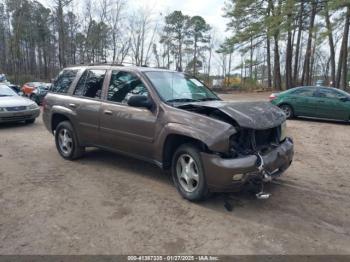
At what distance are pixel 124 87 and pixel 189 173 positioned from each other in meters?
1.88

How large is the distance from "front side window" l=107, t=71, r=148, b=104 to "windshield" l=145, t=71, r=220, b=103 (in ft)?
0.68

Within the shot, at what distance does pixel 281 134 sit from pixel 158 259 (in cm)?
265

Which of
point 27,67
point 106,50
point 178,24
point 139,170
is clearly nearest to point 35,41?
point 27,67

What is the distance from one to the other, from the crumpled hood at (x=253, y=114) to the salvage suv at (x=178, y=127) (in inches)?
0.5

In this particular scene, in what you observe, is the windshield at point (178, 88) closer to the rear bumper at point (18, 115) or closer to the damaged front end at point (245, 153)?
the damaged front end at point (245, 153)

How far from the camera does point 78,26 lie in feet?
155

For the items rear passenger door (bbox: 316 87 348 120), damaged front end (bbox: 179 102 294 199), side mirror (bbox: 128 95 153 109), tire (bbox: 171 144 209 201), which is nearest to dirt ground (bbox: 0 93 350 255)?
tire (bbox: 171 144 209 201)

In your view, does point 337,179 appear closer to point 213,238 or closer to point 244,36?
point 213,238

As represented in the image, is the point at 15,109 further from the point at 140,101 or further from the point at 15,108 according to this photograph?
the point at 140,101

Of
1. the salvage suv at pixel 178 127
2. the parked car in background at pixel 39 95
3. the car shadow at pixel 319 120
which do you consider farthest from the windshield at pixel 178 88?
the parked car in background at pixel 39 95

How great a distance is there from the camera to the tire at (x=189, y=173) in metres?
4.33

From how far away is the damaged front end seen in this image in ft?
13.4

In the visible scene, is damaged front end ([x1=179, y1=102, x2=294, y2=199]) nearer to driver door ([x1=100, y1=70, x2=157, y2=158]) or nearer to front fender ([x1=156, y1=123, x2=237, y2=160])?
front fender ([x1=156, y1=123, x2=237, y2=160])

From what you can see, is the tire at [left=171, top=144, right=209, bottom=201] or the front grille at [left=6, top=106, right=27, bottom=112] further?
the front grille at [left=6, top=106, right=27, bottom=112]
